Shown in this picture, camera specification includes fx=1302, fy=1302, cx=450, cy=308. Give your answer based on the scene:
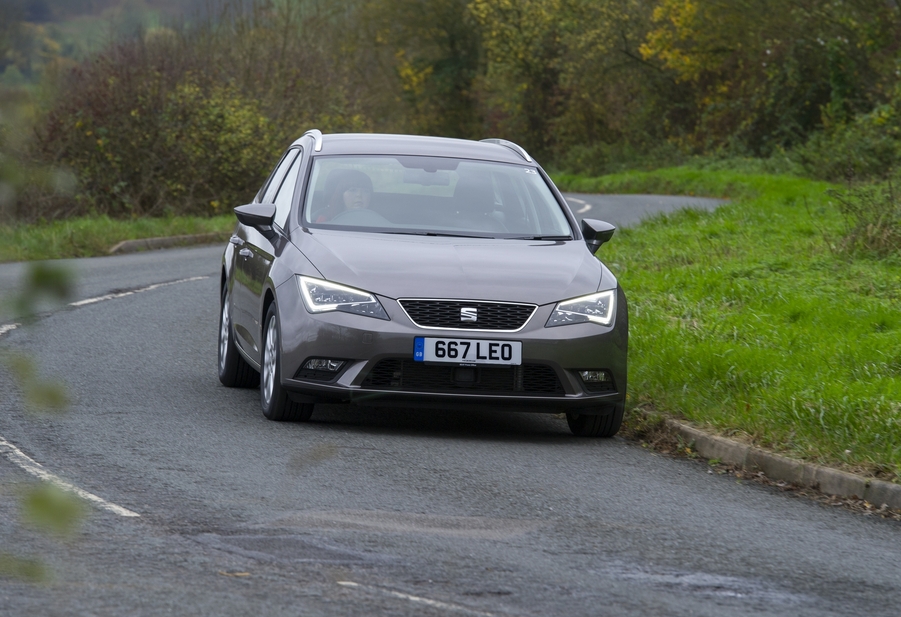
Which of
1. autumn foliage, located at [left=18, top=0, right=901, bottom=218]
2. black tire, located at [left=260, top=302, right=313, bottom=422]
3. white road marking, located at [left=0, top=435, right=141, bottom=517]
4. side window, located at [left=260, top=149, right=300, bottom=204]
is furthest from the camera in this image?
autumn foliage, located at [left=18, top=0, right=901, bottom=218]

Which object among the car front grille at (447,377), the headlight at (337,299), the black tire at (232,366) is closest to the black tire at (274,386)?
the headlight at (337,299)

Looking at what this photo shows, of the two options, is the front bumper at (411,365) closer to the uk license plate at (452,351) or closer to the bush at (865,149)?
the uk license plate at (452,351)

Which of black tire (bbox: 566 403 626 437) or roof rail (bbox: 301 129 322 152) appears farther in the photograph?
roof rail (bbox: 301 129 322 152)

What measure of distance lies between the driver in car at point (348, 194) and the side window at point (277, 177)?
0.81 meters

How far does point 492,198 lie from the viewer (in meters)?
8.41

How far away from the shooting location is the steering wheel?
7.95 meters

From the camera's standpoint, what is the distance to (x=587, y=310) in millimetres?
7211

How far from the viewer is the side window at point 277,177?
9.06 meters

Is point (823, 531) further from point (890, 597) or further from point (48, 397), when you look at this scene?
point (48, 397)

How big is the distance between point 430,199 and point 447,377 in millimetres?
1698

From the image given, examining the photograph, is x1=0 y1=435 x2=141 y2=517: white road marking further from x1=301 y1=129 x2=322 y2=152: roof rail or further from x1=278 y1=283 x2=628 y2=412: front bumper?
x1=301 y1=129 x2=322 y2=152: roof rail

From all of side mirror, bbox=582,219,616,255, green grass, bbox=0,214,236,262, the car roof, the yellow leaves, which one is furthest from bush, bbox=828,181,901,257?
the yellow leaves

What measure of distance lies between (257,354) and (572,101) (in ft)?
189

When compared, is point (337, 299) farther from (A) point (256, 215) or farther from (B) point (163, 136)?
(B) point (163, 136)
